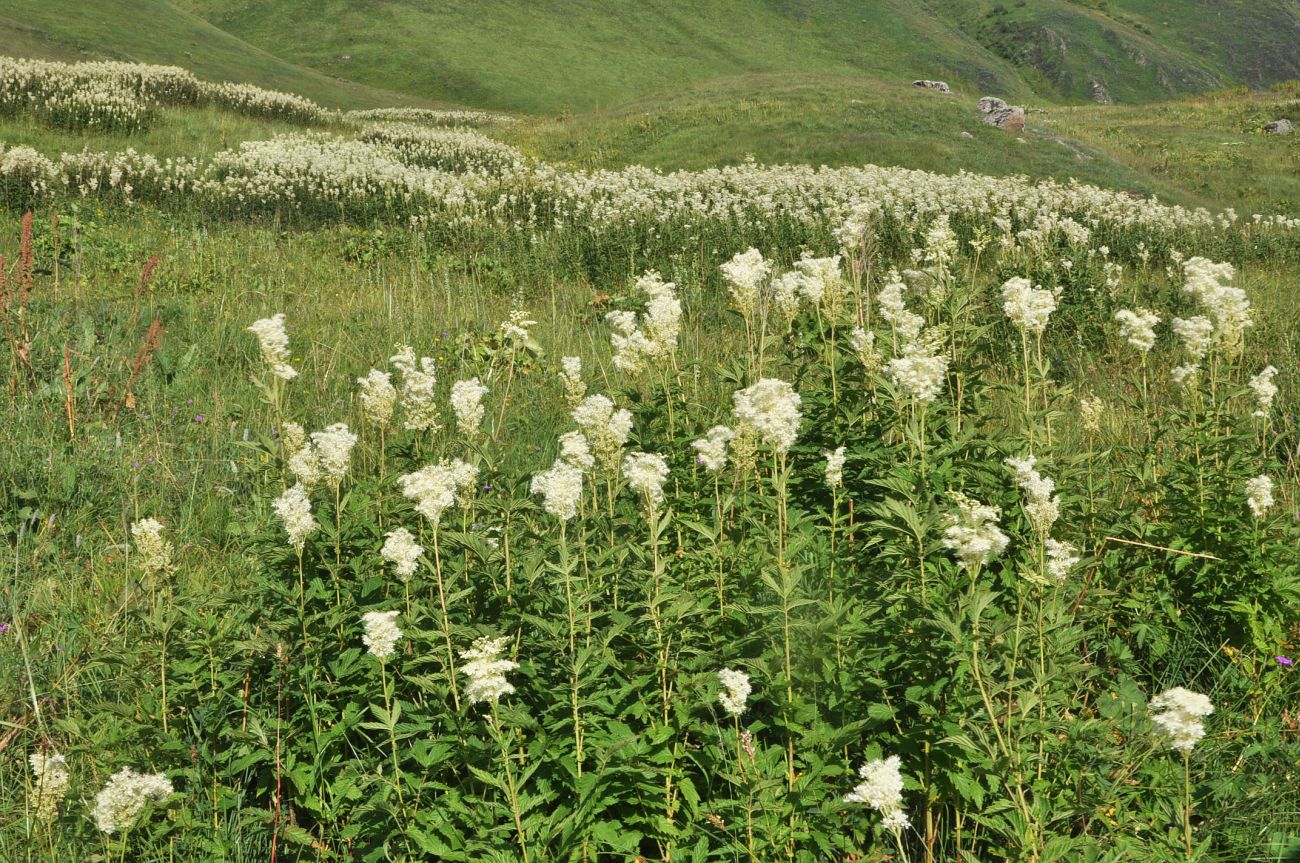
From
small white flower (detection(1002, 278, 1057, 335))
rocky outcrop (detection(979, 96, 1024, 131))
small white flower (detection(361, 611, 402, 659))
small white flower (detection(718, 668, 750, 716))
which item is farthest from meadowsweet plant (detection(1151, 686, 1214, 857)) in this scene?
rocky outcrop (detection(979, 96, 1024, 131))

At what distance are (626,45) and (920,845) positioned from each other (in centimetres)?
9175

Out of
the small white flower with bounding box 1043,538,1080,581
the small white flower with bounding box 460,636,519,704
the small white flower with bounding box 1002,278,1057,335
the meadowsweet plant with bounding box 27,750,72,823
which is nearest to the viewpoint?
the small white flower with bounding box 460,636,519,704

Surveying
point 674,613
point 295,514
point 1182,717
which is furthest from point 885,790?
point 295,514

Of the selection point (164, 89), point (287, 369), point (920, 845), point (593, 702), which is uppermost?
point (164, 89)

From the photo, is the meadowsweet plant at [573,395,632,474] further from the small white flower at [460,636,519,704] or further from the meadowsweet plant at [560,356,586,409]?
the small white flower at [460,636,519,704]

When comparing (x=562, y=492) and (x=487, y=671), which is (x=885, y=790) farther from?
(x=562, y=492)

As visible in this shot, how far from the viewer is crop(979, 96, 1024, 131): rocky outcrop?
95.6ft

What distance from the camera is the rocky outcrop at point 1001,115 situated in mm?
29125

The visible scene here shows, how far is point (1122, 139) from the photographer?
35219 mm

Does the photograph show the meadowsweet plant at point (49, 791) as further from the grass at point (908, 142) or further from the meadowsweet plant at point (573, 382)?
the grass at point (908, 142)

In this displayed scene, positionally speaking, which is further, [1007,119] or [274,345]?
[1007,119]

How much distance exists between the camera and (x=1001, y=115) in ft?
99.6

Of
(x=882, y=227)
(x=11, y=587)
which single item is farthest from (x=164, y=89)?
(x=11, y=587)

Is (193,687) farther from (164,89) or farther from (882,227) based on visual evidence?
(164,89)
